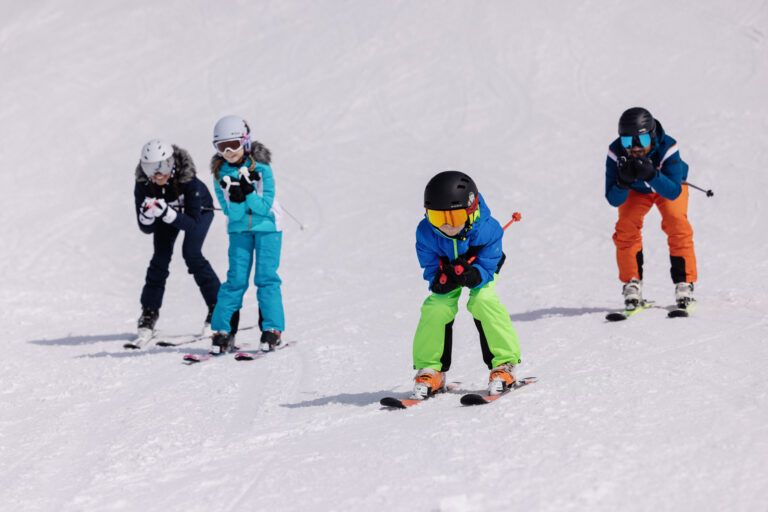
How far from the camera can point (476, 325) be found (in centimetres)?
572

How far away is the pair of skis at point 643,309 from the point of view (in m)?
7.77

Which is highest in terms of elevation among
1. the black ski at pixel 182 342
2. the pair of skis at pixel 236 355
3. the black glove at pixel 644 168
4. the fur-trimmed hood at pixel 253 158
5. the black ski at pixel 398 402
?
the fur-trimmed hood at pixel 253 158

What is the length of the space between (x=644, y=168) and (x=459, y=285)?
111 inches

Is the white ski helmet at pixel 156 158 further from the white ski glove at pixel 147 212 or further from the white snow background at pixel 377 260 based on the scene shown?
the white snow background at pixel 377 260

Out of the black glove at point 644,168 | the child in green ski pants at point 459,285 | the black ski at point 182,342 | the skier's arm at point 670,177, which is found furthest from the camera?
the black ski at point 182,342

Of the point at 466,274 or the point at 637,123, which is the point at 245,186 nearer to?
the point at 466,274

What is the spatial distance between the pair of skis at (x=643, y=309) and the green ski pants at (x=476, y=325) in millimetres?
2526

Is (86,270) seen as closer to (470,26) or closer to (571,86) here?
(571,86)

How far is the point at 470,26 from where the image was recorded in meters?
21.6

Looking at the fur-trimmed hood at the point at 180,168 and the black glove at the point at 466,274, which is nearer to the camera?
the black glove at the point at 466,274

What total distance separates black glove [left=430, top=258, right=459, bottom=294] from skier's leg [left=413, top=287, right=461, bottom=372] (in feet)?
0.47

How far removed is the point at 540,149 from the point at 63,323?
895 cm

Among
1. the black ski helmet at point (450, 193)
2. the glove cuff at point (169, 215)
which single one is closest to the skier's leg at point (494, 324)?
the black ski helmet at point (450, 193)

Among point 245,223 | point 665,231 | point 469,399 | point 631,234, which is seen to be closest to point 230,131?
point 245,223
